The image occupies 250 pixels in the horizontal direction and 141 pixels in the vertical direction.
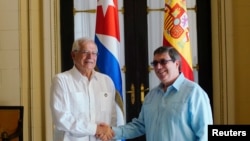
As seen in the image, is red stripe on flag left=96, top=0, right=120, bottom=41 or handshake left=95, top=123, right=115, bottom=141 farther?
red stripe on flag left=96, top=0, right=120, bottom=41

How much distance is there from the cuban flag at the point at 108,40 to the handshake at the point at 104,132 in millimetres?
607

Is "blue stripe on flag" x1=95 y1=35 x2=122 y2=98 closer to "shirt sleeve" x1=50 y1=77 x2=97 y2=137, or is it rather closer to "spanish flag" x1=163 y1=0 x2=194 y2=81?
"spanish flag" x1=163 y1=0 x2=194 y2=81

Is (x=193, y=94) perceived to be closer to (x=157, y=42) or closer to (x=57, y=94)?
(x=57, y=94)

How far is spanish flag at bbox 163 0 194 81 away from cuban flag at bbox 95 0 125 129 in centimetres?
46

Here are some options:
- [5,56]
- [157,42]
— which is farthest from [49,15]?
[157,42]

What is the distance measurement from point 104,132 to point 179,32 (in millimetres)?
1203

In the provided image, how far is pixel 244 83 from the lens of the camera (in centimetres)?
359

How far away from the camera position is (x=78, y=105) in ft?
7.70

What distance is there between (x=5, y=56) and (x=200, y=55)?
78.8 inches

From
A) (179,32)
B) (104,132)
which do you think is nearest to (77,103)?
(104,132)

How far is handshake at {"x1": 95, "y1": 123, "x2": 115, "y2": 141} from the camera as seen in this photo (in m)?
2.36

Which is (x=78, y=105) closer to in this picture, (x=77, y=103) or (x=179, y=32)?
(x=77, y=103)

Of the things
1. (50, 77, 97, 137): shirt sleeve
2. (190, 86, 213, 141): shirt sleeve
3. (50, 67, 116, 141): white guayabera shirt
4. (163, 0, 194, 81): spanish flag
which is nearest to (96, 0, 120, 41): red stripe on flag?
(163, 0, 194, 81): spanish flag

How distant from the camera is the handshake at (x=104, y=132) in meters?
2.36
